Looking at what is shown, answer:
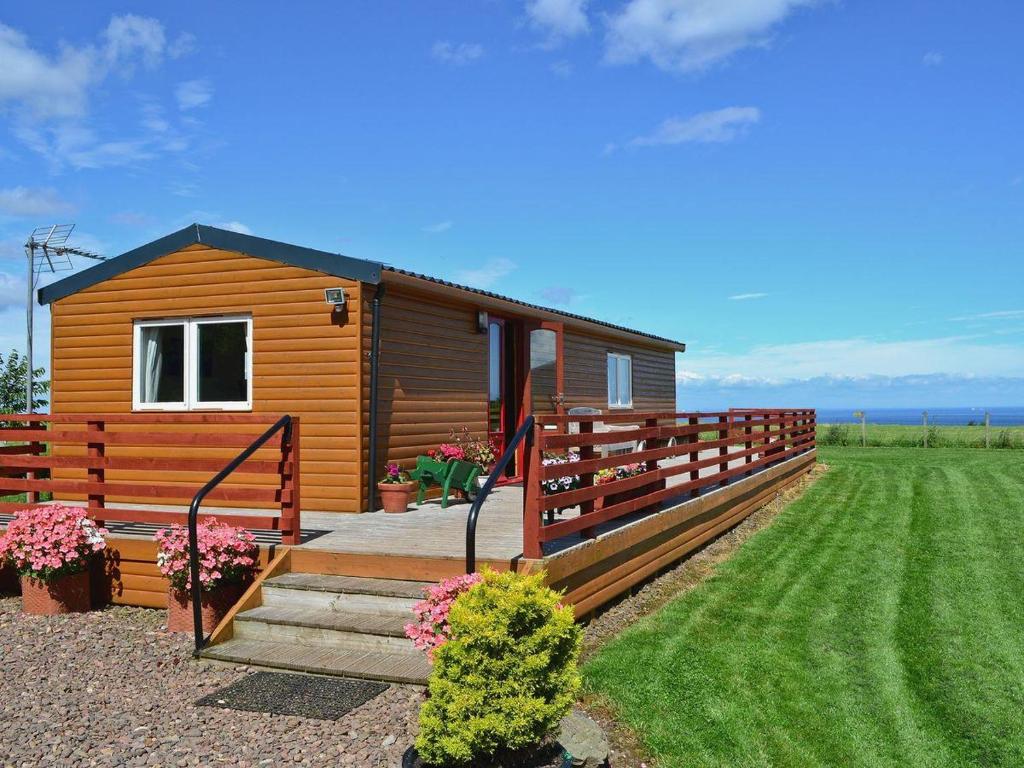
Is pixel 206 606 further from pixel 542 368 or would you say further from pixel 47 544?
pixel 542 368

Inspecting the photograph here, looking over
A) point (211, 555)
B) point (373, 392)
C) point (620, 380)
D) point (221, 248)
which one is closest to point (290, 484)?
point (211, 555)

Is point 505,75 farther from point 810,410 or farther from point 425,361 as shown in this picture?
point 810,410

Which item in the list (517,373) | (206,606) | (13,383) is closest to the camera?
(206,606)

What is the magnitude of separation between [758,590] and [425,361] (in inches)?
170

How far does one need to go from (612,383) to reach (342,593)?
10414 mm

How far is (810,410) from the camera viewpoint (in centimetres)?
1611

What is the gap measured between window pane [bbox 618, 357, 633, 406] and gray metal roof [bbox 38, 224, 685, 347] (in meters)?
6.17

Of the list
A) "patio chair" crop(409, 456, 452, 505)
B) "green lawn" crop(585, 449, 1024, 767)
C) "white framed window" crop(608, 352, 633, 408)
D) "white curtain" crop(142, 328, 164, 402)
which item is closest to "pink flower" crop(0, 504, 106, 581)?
"white curtain" crop(142, 328, 164, 402)

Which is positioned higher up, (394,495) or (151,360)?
(151,360)

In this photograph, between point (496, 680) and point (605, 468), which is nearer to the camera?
point (496, 680)

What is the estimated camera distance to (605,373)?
1462 centimetres

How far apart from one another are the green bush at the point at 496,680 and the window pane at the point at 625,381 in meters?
12.4

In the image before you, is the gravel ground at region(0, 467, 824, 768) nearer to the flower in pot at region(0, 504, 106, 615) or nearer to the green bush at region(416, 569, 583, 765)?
the flower in pot at region(0, 504, 106, 615)

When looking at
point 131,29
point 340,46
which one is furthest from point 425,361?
point 131,29
